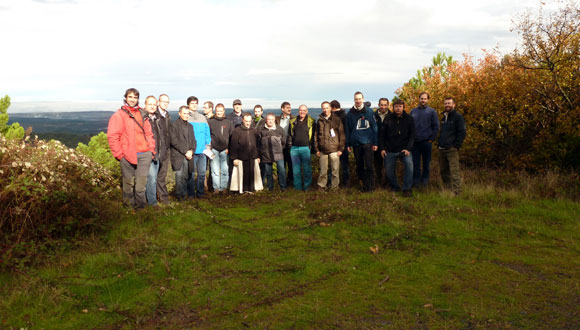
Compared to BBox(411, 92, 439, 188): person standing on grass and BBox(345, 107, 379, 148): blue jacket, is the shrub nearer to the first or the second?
BBox(345, 107, 379, 148): blue jacket

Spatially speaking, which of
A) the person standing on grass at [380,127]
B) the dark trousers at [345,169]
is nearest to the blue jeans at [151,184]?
A: the dark trousers at [345,169]

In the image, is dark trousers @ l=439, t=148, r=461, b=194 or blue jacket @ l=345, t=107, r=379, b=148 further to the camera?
blue jacket @ l=345, t=107, r=379, b=148

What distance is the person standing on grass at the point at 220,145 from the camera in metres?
10.7

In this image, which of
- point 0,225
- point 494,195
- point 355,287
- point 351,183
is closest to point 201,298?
point 355,287

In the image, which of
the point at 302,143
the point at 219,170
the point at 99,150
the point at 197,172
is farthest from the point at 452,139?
the point at 99,150

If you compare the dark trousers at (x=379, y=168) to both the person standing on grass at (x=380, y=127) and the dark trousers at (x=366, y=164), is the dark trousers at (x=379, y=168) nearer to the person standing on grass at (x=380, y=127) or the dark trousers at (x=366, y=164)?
the person standing on grass at (x=380, y=127)

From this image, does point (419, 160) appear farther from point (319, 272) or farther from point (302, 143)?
point (319, 272)

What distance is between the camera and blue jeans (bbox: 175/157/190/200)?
988cm

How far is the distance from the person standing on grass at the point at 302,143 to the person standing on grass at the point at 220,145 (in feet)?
5.57

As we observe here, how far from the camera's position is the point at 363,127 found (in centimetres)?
1011

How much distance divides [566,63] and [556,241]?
22.0ft

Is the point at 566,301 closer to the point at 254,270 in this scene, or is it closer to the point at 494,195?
the point at 254,270

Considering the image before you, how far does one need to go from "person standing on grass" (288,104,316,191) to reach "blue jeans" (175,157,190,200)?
111 inches

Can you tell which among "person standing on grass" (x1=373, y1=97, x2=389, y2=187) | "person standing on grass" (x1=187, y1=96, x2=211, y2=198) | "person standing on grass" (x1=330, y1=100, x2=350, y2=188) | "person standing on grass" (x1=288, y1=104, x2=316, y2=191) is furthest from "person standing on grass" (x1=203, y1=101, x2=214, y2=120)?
"person standing on grass" (x1=373, y1=97, x2=389, y2=187)
